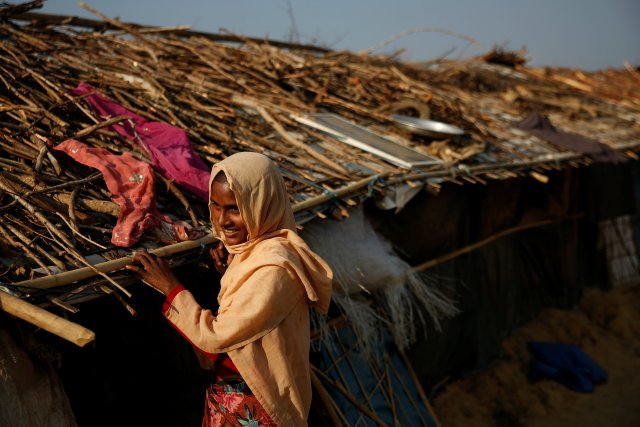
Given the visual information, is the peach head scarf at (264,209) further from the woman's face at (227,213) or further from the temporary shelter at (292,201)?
the temporary shelter at (292,201)

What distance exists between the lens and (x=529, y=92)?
11305mm

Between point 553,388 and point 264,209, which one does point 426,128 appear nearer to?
point 553,388

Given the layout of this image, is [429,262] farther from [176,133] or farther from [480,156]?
[176,133]

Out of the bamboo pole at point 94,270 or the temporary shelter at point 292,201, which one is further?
the temporary shelter at point 292,201

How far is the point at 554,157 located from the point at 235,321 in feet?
17.9

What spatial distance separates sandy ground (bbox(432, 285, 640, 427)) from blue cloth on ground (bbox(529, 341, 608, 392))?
73 mm

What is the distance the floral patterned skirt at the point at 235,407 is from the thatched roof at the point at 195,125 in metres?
0.76

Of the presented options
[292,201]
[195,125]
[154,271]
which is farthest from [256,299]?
[195,125]

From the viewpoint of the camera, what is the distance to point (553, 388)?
5949 millimetres

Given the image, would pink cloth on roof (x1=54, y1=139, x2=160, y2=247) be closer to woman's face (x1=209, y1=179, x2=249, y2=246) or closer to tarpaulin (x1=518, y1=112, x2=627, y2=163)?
woman's face (x1=209, y1=179, x2=249, y2=246)

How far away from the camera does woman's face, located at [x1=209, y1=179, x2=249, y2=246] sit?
208cm

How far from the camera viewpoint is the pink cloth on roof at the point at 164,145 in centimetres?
312

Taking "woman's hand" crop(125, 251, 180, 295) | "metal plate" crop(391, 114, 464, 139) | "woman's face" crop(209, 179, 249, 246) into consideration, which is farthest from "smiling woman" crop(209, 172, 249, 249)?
"metal plate" crop(391, 114, 464, 139)

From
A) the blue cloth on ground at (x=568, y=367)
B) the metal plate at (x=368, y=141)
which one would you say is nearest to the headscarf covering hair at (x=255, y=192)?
the metal plate at (x=368, y=141)
